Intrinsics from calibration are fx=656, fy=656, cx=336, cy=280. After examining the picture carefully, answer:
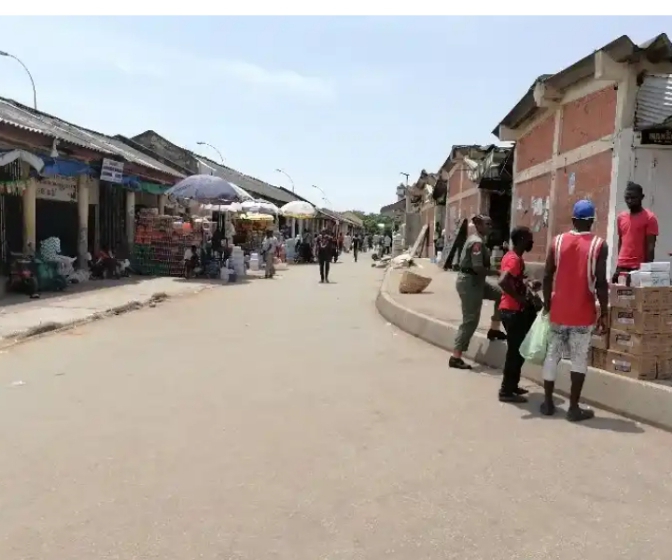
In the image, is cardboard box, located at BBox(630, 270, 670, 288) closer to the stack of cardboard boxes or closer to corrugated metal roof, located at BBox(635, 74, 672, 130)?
the stack of cardboard boxes

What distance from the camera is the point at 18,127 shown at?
12.0 meters

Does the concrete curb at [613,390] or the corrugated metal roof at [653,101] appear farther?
the corrugated metal roof at [653,101]

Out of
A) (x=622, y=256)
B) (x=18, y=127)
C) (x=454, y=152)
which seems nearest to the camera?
(x=622, y=256)

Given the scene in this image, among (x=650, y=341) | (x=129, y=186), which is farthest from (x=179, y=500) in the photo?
(x=129, y=186)

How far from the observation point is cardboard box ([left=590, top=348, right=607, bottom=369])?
573cm

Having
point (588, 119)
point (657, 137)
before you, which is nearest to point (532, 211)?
point (588, 119)

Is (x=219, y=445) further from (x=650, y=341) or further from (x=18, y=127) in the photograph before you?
(x=18, y=127)

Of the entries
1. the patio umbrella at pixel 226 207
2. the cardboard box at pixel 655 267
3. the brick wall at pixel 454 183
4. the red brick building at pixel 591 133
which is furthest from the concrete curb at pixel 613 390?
the patio umbrella at pixel 226 207

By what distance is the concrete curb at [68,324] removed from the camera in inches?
327

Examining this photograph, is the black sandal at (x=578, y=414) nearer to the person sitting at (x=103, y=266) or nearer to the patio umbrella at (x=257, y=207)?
the person sitting at (x=103, y=266)

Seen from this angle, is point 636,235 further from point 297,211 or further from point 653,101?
point 297,211

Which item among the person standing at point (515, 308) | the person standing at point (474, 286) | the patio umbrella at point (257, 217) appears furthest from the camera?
the patio umbrella at point (257, 217)

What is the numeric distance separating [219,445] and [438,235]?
25.6 metres

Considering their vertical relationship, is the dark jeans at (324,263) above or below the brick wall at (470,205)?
below
